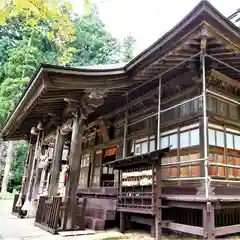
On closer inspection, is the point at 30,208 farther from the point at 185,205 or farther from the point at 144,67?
the point at 144,67

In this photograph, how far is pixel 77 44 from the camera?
99.3 feet

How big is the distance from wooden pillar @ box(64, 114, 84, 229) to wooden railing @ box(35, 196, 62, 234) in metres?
0.27

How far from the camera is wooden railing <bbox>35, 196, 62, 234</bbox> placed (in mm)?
6477

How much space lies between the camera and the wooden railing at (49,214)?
6.48 meters

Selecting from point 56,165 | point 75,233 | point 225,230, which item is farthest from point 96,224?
point 225,230

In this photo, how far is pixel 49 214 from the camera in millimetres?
6961

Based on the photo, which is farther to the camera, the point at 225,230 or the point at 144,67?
the point at 144,67

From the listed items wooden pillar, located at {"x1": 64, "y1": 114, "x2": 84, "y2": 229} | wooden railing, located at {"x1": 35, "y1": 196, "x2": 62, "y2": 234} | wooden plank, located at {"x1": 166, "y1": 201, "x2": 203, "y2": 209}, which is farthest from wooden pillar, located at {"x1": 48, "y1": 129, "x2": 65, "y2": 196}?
wooden plank, located at {"x1": 166, "y1": 201, "x2": 203, "y2": 209}

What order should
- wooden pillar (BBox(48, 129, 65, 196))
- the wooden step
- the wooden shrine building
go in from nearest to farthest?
the wooden shrine building, the wooden step, wooden pillar (BBox(48, 129, 65, 196))

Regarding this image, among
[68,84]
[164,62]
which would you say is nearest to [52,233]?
[68,84]

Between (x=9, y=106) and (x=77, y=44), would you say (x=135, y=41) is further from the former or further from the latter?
(x=9, y=106)

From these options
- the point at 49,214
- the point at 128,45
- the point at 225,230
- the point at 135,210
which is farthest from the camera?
the point at 128,45

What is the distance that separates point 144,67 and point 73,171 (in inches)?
137

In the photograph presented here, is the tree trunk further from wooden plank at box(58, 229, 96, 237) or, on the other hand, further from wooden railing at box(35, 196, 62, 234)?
wooden plank at box(58, 229, 96, 237)
